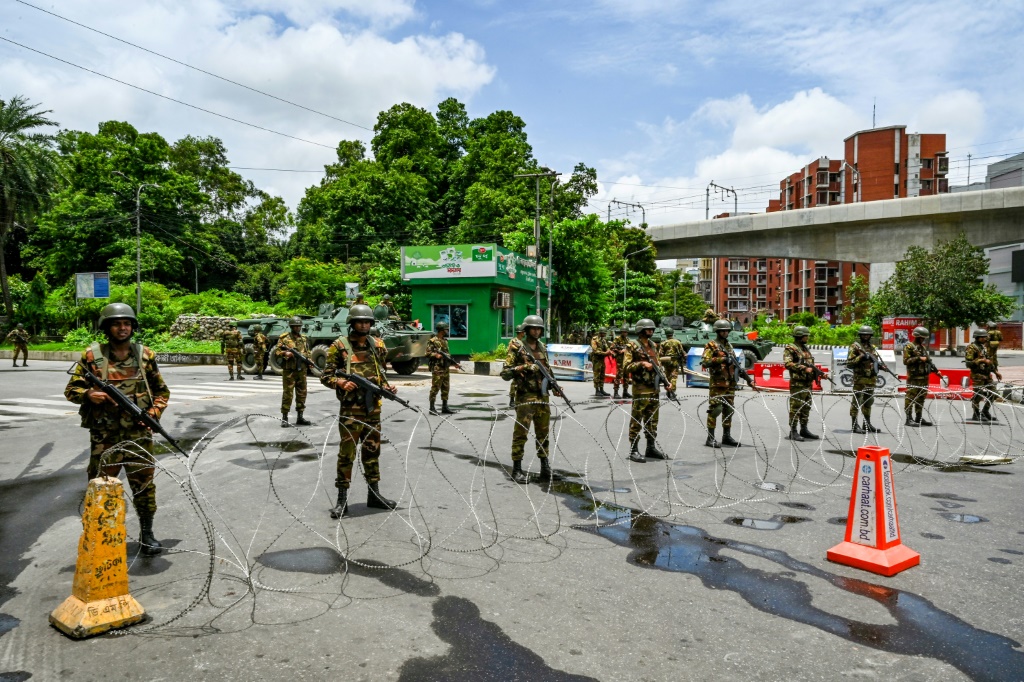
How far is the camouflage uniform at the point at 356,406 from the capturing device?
646 cm

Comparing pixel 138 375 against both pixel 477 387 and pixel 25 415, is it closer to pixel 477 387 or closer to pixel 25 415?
pixel 25 415

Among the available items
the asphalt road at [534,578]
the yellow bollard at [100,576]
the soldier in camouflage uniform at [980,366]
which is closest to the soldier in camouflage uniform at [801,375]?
the asphalt road at [534,578]

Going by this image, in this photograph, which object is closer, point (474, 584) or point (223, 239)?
point (474, 584)

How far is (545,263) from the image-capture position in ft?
113

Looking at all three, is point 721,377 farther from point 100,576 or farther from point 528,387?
point 100,576

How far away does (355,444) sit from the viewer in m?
6.55

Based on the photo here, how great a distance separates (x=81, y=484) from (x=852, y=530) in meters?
7.74

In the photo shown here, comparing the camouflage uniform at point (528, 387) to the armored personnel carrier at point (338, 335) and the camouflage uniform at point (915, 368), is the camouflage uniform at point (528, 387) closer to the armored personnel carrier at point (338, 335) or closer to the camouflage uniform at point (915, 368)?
the camouflage uniform at point (915, 368)

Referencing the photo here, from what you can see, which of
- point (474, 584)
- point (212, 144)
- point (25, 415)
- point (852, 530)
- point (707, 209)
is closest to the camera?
point (474, 584)

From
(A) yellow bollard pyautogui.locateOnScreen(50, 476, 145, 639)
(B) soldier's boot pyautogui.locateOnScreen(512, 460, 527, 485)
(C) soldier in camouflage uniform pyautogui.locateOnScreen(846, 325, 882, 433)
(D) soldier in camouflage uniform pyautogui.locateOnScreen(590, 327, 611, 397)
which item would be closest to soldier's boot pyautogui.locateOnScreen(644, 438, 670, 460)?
(B) soldier's boot pyautogui.locateOnScreen(512, 460, 527, 485)

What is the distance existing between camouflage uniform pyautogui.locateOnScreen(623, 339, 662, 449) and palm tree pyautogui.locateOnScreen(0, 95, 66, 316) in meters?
38.6

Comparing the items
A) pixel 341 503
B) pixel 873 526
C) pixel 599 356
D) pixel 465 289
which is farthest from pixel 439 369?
pixel 465 289

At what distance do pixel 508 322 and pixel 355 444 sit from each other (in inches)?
1030

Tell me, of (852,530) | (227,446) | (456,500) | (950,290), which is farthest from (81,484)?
(950,290)
